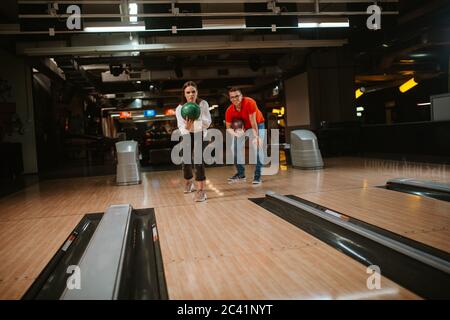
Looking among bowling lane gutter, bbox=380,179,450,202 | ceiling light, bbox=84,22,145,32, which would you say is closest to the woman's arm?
bowling lane gutter, bbox=380,179,450,202

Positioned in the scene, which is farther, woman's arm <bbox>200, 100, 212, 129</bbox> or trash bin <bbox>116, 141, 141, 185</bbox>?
trash bin <bbox>116, 141, 141, 185</bbox>

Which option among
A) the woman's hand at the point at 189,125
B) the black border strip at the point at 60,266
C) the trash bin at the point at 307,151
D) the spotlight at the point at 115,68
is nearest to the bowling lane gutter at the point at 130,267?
the black border strip at the point at 60,266

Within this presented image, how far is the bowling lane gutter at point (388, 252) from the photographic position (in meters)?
1.93

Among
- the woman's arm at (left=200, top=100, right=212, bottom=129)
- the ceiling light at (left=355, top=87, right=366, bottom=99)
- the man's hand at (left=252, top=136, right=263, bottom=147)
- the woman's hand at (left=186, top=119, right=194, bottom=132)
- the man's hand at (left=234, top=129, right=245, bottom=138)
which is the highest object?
the ceiling light at (left=355, top=87, right=366, bottom=99)

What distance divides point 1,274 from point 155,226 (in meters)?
1.35

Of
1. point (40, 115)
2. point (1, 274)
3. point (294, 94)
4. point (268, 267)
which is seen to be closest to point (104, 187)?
point (1, 274)

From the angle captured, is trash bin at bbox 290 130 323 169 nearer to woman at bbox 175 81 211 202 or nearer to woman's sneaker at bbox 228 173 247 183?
woman's sneaker at bbox 228 173 247 183

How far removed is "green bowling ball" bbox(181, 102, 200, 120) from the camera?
13.7ft

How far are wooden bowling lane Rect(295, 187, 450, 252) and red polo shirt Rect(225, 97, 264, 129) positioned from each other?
1.43 metres

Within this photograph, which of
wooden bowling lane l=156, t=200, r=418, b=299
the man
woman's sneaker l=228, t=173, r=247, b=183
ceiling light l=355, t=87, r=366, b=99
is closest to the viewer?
wooden bowling lane l=156, t=200, r=418, b=299

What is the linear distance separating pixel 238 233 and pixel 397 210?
5.35ft

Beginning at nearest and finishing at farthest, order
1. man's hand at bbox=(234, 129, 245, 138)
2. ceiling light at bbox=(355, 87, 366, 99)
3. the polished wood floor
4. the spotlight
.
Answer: the polished wood floor
man's hand at bbox=(234, 129, 245, 138)
the spotlight
ceiling light at bbox=(355, 87, 366, 99)

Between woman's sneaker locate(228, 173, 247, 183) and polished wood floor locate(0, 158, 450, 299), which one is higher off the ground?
woman's sneaker locate(228, 173, 247, 183)

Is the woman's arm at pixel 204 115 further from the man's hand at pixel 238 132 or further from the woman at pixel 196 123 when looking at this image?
the man's hand at pixel 238 132
